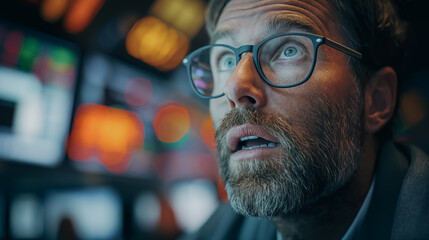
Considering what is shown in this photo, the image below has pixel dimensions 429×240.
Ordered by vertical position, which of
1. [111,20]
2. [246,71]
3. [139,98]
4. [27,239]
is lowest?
[27,239]

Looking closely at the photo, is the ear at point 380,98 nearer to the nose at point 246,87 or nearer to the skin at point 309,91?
the skin at point 309,91

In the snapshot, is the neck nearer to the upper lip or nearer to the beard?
the beard

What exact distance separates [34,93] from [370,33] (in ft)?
8.30

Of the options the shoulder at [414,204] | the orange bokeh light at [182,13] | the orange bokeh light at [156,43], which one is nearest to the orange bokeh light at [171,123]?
the orange bokeh light at [156,43]

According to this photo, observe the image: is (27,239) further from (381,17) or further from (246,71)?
(381,17)

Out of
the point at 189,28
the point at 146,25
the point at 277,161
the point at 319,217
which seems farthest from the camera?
the point at 189,28

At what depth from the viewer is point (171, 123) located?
4.26 meters

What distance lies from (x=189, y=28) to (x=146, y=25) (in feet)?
2.01

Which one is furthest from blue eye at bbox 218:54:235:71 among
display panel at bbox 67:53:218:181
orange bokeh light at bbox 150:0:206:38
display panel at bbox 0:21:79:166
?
orange bokeh light at bbox 150:0:206:38

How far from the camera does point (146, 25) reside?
360 cm

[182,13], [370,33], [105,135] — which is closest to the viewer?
[370,33]

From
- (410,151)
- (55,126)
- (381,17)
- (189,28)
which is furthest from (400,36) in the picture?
(189,28)

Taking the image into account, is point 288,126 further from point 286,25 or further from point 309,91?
point 286,25

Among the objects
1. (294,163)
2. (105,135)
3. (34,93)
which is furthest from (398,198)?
(105,135)
